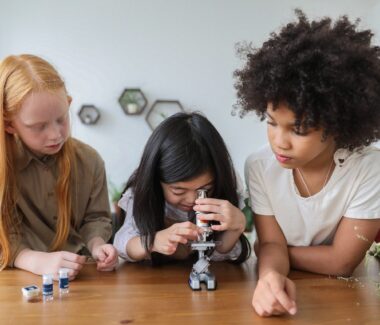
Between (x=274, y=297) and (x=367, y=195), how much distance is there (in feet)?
1.23

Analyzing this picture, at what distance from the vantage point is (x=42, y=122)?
108 centimetres

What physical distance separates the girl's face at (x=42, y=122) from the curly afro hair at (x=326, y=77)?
20.0 inches

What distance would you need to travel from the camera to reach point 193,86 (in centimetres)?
372

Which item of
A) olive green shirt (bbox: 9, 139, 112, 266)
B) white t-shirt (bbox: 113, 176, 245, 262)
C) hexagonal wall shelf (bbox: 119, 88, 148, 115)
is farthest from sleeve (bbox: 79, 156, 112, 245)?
hexagonal wall shelf (bbox: 119, 88, 148, 115)

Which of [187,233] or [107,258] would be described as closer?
[187,233]

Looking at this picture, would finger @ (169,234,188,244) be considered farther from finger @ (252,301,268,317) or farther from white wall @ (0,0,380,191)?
white wall @ (0,0,380,191)

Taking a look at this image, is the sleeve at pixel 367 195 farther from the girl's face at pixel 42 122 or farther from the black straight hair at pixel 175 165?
the girl's face at pixel 42 122

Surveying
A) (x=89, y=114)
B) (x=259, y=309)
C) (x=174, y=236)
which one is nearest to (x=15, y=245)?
(x=174, y=236)

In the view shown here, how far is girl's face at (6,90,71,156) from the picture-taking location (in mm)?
1064

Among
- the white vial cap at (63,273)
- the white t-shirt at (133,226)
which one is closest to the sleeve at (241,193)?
the white t-shirt at (133,226)

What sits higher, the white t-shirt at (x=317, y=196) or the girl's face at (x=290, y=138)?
the girl's face at (x=290, y=138)

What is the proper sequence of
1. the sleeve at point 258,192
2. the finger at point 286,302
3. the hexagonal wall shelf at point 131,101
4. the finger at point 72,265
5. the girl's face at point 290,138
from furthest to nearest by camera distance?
1. the hexagonal wall shelf at point 131,101
2. the sleeve at point 258,192
3. the finger at point 72,265
4. the girl's face at point 290,138
5. the finger at point 286,302

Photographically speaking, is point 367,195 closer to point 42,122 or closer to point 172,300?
point 172,300

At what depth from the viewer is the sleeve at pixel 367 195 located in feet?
A: 3.18
